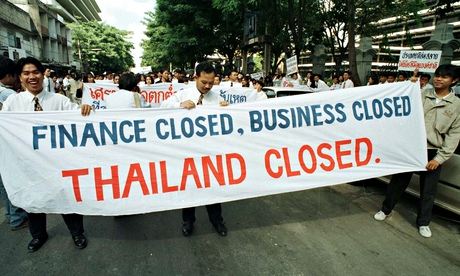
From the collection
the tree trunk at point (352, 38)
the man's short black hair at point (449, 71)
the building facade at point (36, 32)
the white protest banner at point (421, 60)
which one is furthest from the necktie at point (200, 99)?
the building facade at point (36, 32)

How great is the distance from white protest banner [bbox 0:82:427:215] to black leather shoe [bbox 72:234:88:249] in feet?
1.38

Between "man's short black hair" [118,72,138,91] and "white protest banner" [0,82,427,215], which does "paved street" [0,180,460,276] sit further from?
"man's short black hair" [118,72,138,91]

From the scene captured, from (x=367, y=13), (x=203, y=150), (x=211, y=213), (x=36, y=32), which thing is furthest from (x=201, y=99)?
(x=36, y=32)

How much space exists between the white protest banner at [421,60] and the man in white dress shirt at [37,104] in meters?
8.28

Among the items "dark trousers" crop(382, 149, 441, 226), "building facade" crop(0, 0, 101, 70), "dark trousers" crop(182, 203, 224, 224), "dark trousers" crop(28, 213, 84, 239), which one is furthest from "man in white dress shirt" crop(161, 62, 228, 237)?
"building facade" crop(0, 0, 101, 70)

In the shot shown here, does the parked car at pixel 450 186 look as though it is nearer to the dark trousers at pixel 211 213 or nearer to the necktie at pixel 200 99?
the dark trousers at pixel 211 213

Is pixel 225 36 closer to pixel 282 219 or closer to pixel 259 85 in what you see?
pixel 259 85

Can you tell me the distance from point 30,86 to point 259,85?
19.4 feet

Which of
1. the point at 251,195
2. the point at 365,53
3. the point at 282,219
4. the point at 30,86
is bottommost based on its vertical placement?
the point at 282,219

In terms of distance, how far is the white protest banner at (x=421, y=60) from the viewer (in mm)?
8373

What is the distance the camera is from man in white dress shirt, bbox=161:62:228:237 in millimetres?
3490

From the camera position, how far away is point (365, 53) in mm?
18734

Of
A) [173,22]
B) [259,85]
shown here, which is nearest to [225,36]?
[173,22]

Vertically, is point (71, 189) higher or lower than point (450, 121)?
lower
